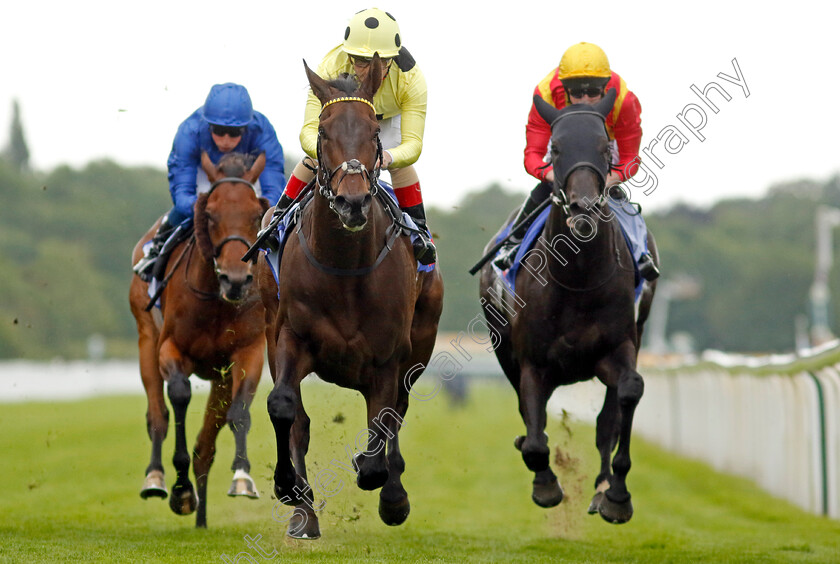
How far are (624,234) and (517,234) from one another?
886mm

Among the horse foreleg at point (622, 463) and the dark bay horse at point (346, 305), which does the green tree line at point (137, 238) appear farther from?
the dark bay horse at point (346, 305)

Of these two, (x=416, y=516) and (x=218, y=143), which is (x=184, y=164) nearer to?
(x=218, y=143)

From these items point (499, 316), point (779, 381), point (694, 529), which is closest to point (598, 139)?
point (499, 316)

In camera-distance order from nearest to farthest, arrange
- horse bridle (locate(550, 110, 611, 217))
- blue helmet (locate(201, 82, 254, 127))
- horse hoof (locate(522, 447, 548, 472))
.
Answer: horse bridle (locate(550, 110, 611, 217)), horse hoof (locate(522, 447, 548, 472)), blue helmet (locate(201, 82, 254, 127))

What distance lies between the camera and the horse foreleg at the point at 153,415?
7.95 meters

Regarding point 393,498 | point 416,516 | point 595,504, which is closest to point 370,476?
point 393,498

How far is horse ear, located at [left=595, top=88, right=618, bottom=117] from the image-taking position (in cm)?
698

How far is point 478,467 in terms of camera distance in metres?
16.0

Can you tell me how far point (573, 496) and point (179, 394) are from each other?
3.22 m

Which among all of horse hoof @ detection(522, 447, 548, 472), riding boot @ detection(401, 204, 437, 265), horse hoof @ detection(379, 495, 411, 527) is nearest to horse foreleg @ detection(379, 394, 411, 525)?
horse hoof @ detection(379, 495, 411, 527)

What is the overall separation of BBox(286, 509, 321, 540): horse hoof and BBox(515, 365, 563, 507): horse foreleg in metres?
1.32

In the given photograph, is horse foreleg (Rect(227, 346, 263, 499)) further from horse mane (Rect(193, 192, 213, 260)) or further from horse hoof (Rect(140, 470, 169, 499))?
horse mane (Rect(193, 192, 213, 260))

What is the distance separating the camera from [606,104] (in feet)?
23.0

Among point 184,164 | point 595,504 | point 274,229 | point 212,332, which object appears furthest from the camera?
point 184,164
